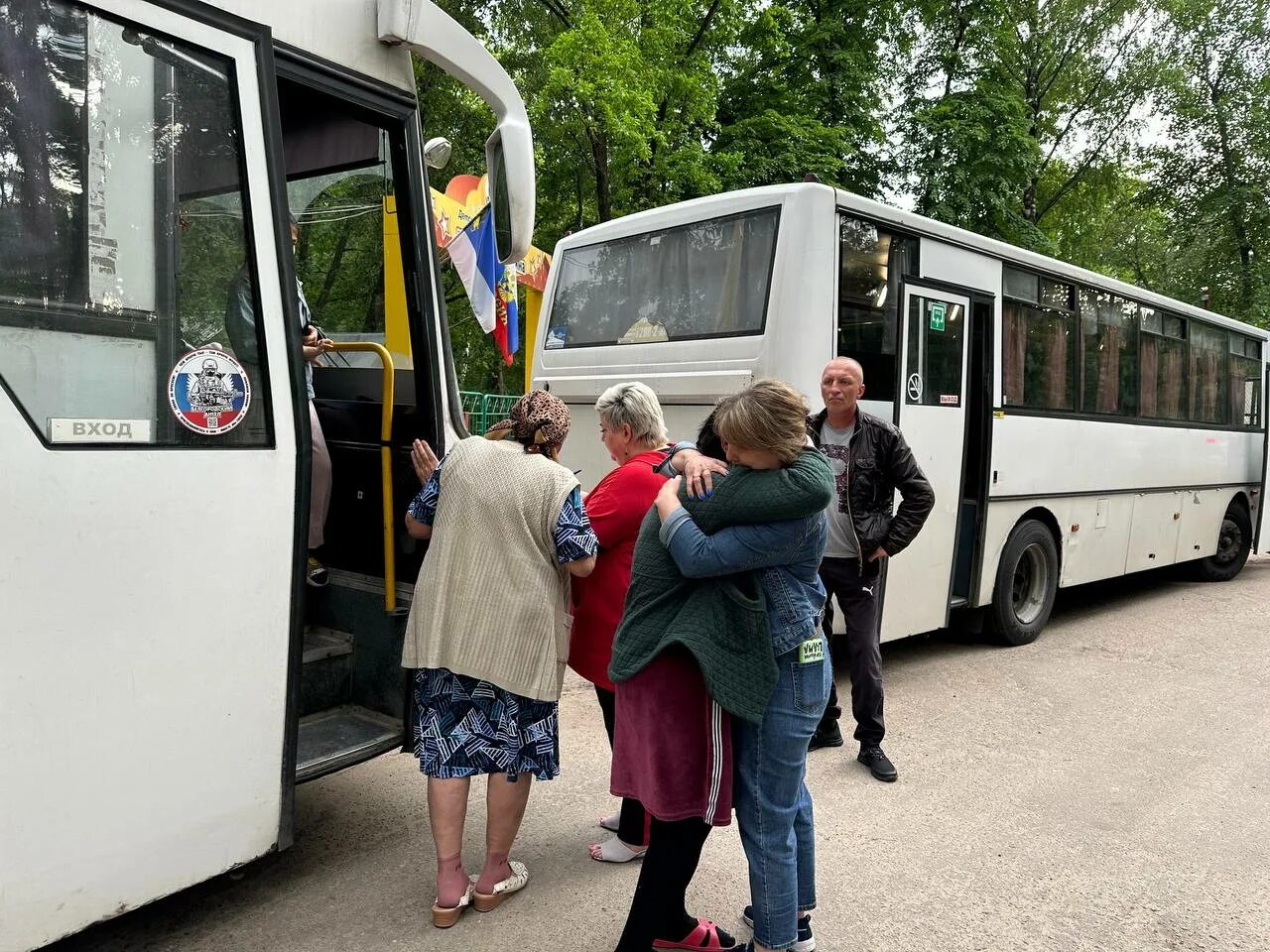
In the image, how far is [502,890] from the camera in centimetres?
326

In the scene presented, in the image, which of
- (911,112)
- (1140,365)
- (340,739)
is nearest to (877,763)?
(340,739)

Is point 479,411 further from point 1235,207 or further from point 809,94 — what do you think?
point 1235,207

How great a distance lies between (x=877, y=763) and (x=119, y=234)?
3.85 meters

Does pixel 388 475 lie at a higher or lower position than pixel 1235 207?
lower

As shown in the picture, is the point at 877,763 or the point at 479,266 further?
the point at 479,266

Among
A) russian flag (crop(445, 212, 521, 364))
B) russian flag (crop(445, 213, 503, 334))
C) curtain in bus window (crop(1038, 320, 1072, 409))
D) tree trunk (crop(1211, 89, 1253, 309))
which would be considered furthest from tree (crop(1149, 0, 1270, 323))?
russian flag (crop(445, 213, 503, 334))

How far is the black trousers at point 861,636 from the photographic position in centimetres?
457

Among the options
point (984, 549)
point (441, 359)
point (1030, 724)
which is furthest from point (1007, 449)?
point (441, 359)

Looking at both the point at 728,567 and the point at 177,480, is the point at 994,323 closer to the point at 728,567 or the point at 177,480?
the point at 728,567

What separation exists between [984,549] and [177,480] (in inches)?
215

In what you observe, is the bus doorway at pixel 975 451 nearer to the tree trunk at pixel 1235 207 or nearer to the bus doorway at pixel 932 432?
the bus doorway at pixel 932 432

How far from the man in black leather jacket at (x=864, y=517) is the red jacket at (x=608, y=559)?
1677 mm

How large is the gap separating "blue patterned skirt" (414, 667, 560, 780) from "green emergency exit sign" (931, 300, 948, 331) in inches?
161

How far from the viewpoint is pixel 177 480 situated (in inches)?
101
